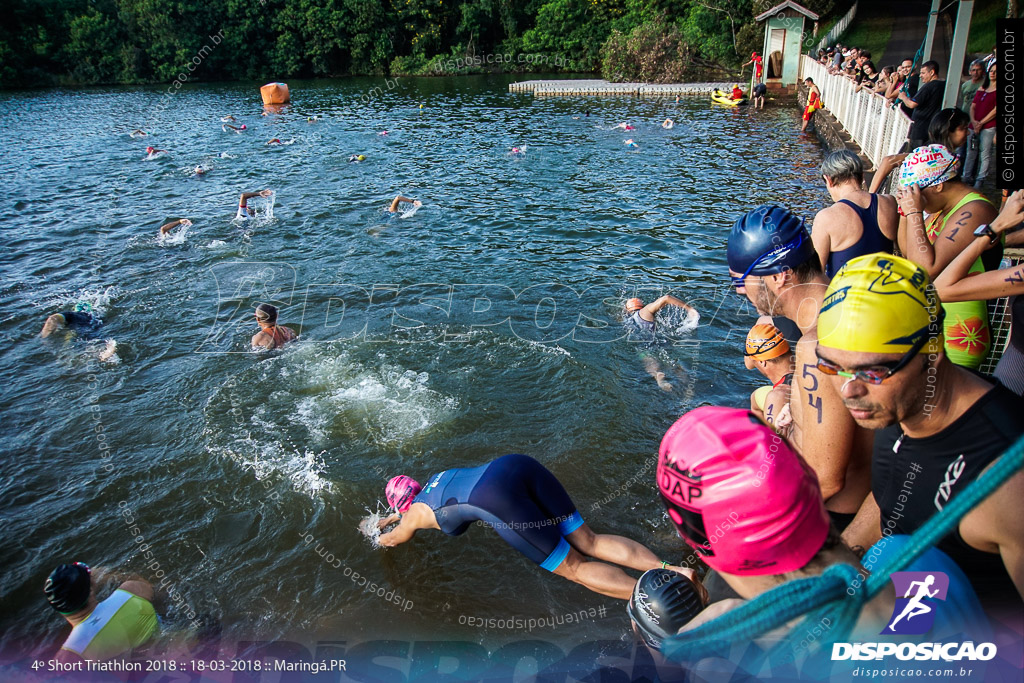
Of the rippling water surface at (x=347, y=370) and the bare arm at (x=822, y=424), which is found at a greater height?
the bare arm at (x=822, y=424)

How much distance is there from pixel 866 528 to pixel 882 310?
1166mm

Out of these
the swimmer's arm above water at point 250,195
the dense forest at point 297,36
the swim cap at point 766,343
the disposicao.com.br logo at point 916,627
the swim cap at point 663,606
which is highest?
the dense forest at point 297,36

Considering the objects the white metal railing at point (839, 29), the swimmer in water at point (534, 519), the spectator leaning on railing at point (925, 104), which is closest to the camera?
the swimmer in water at point (534, 519)

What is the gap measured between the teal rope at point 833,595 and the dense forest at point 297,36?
43.8m

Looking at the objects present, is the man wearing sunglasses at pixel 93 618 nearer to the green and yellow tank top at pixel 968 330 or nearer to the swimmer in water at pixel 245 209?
the green and yellow tank top at pixel 968 330

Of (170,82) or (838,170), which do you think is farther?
(170,82)

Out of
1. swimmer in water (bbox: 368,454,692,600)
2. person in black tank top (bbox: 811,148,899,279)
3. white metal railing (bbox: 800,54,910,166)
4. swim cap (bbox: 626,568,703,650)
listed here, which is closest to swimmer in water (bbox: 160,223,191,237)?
swimmer in water (bbox: 368,454,692,600)

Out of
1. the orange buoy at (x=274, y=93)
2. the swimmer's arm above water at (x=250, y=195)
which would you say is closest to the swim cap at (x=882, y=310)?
the swimmer's arm above water at (x=250, y=195)

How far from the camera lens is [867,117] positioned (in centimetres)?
1352

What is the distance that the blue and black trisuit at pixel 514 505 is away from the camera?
3.99 metres

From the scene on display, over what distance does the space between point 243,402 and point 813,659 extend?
23.2ft

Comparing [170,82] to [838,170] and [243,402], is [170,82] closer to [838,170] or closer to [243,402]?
[243,402]

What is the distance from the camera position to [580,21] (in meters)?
42.7

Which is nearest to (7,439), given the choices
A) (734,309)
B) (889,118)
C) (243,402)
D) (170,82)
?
(243,402)
